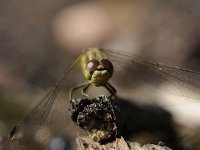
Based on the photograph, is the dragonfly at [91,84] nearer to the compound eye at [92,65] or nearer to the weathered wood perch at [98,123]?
the compound eye at [92,65]

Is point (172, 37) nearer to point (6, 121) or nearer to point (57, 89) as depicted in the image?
point (57, 89)

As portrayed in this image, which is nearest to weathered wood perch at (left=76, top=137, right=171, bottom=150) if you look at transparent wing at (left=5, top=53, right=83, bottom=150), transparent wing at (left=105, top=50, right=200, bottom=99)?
transparent wing at (left=5, top=53, right=83, bottom=150)

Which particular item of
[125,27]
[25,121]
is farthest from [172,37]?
[25,121]

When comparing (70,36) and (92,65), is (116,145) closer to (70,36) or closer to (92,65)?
(92,65)

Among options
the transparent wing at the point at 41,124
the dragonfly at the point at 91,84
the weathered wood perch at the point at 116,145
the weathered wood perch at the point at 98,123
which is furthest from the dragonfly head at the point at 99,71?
the weathered wood perch at the point at 116,145

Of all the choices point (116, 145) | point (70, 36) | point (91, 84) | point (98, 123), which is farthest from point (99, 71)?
point (70, 36)

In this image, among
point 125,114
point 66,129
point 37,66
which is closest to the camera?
point 125,114
